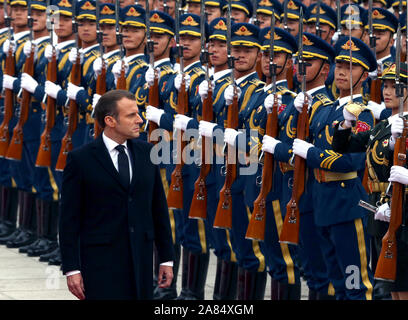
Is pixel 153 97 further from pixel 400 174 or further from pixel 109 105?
pixel 109 105

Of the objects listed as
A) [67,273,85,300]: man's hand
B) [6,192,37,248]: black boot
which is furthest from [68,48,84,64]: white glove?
[67,273,85,300]: man's hand

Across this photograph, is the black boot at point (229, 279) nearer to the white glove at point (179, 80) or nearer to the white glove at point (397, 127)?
the white glove at point (179, 80)

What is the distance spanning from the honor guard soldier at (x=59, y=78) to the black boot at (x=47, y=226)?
0.18ft

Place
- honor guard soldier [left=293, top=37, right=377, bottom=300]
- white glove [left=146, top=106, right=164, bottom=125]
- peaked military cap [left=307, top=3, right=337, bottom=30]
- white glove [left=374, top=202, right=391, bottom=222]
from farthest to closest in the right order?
1. peaked military cap [left=307, top=3, right=337, bottom=30]
2. white glove [left=146, top=106, right=164, bottom=125]
3. honor guard soldier [left=293, top=37, right=377, bottom=300]
4. white glove [left=374, top=202, right=391, bottom=222]

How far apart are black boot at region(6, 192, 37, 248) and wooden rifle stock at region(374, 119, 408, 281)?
5.89 meters

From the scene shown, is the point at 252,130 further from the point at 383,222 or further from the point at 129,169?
the point at 129,169

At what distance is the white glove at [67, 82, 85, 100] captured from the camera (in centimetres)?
1276

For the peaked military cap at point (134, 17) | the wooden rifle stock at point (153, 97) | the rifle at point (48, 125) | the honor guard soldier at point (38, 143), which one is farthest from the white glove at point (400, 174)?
the honor guard soldier at point (38, 143)

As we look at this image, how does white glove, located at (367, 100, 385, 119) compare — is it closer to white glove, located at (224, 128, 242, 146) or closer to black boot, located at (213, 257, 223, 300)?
white glove, located at (224, 128, 242, 146)

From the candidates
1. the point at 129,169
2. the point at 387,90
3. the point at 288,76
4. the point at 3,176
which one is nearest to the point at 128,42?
the point at 288,76

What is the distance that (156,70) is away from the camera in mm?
11867

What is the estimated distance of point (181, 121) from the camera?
1127 cm

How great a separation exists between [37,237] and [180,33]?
311 centimetres

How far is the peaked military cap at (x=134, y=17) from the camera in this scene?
12459mm
